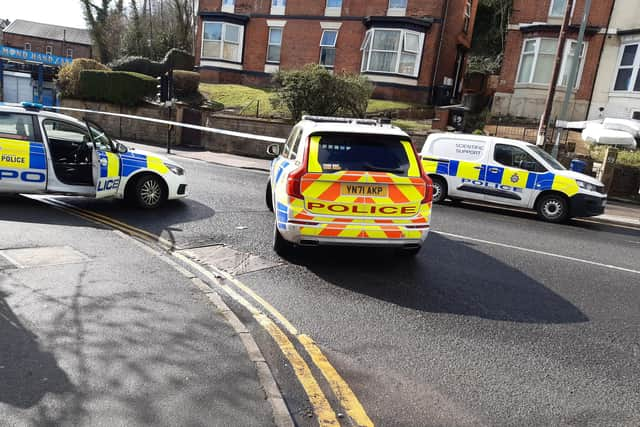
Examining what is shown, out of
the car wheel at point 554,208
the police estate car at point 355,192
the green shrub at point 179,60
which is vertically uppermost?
the green shrub at point 179,60

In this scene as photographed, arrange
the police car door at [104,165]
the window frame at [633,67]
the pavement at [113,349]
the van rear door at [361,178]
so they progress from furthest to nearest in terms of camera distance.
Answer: the window frame at [633,67] → the police car door at [104,165] → the van rear door at [361,178] → the pavement at [113,349]

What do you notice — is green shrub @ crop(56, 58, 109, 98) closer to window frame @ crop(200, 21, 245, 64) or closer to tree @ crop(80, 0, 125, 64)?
window frame @ crop(200, 21, 245, 64)

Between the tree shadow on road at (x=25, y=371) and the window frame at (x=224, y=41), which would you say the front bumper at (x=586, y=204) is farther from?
the window frame at (x=224, y=41)

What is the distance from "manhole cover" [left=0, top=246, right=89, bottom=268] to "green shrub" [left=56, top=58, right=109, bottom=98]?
24930 mm

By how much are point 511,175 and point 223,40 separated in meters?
25.4

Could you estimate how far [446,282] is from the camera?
605cm

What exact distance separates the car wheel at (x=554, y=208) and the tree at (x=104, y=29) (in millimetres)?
47416

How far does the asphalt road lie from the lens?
3.48 meters

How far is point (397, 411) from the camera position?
327cm

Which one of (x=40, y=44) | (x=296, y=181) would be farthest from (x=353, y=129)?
(x=40, y=44)

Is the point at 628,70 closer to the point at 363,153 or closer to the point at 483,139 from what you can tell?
the point at 483,139

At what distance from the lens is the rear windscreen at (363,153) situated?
239 inches

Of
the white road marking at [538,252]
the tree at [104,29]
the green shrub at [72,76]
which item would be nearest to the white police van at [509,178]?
the white road marking at [538,252]

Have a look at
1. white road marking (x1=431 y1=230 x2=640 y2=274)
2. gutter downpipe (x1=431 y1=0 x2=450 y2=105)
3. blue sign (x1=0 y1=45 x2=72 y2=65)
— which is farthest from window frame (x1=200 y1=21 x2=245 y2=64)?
white road marking (x1=431 y1=230 x2=640 y2=274)
